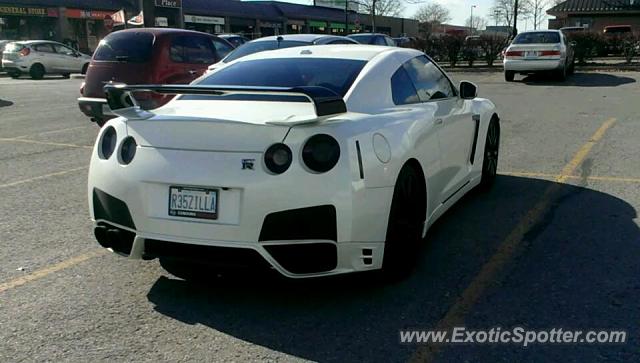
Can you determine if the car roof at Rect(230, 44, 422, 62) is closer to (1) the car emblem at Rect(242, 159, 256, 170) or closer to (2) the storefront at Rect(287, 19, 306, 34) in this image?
(1) the car emblem at Rect(242, 159, 256, 170)

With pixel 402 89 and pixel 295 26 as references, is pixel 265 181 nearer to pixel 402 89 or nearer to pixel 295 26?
pixel 402 89

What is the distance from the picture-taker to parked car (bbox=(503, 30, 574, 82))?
18172 mm

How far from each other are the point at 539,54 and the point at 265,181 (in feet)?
55.6

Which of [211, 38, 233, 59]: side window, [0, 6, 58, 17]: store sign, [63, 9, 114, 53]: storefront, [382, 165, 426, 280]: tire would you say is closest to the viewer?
[382, 165, 426, 280]: tire

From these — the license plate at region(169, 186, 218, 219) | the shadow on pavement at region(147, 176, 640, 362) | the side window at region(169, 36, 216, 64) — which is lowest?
the shadow on pavement at region(147, 176, 640, 362)

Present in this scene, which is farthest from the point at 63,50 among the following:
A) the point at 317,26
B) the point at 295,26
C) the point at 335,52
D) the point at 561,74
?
the point at 317,26

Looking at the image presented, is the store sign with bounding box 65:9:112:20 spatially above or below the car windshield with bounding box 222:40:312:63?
above

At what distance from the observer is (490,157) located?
613 centimetres

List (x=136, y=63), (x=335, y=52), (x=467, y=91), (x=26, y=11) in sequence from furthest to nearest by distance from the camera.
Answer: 1. (x=26, y=11)
2. (x=136, y=63)
3. (x=467, y=91)
4. (x=335, y=52)

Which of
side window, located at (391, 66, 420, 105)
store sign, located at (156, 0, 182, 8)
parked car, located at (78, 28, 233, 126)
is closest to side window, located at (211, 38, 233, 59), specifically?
parked car, located at (78, 28, 233, 126)

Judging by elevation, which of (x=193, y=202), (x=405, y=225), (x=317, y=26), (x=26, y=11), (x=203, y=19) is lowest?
(x=405, y=225)

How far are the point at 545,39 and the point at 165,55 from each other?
516 inches

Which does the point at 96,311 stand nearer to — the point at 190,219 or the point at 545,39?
the point at 190,219

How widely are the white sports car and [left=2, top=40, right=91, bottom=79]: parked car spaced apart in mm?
25659
